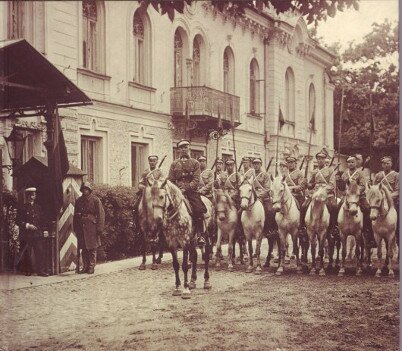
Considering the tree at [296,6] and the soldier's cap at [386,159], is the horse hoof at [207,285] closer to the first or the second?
the soldier's cap at [386,159]

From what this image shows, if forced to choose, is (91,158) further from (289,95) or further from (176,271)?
(289,95)

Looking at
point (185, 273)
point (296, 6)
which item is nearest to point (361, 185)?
point (185, 273)

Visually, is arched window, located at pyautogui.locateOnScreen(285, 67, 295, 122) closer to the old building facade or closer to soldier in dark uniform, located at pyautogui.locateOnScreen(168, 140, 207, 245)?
the old building facade

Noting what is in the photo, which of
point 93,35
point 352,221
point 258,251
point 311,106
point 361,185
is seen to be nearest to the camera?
point 93,35

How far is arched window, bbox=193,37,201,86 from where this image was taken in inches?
258

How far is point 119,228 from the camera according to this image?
23.1 feet

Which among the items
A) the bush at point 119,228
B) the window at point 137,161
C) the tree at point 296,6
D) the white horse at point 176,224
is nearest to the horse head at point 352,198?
the white horse at point 176,224

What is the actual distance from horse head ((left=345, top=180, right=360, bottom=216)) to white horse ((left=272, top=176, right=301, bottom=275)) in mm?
850

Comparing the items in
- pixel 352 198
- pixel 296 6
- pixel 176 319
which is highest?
pixel 296 6

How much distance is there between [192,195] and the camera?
7.69 m

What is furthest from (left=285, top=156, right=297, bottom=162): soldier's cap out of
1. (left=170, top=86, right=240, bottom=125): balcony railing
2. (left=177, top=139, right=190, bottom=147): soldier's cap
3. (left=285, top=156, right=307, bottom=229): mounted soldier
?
(left=177, top=139, right=190, bottom=147): soldier's cap

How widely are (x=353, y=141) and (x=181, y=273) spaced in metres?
2.14

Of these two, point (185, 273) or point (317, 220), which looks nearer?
point (185, 273)

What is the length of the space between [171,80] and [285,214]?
13.1ft
